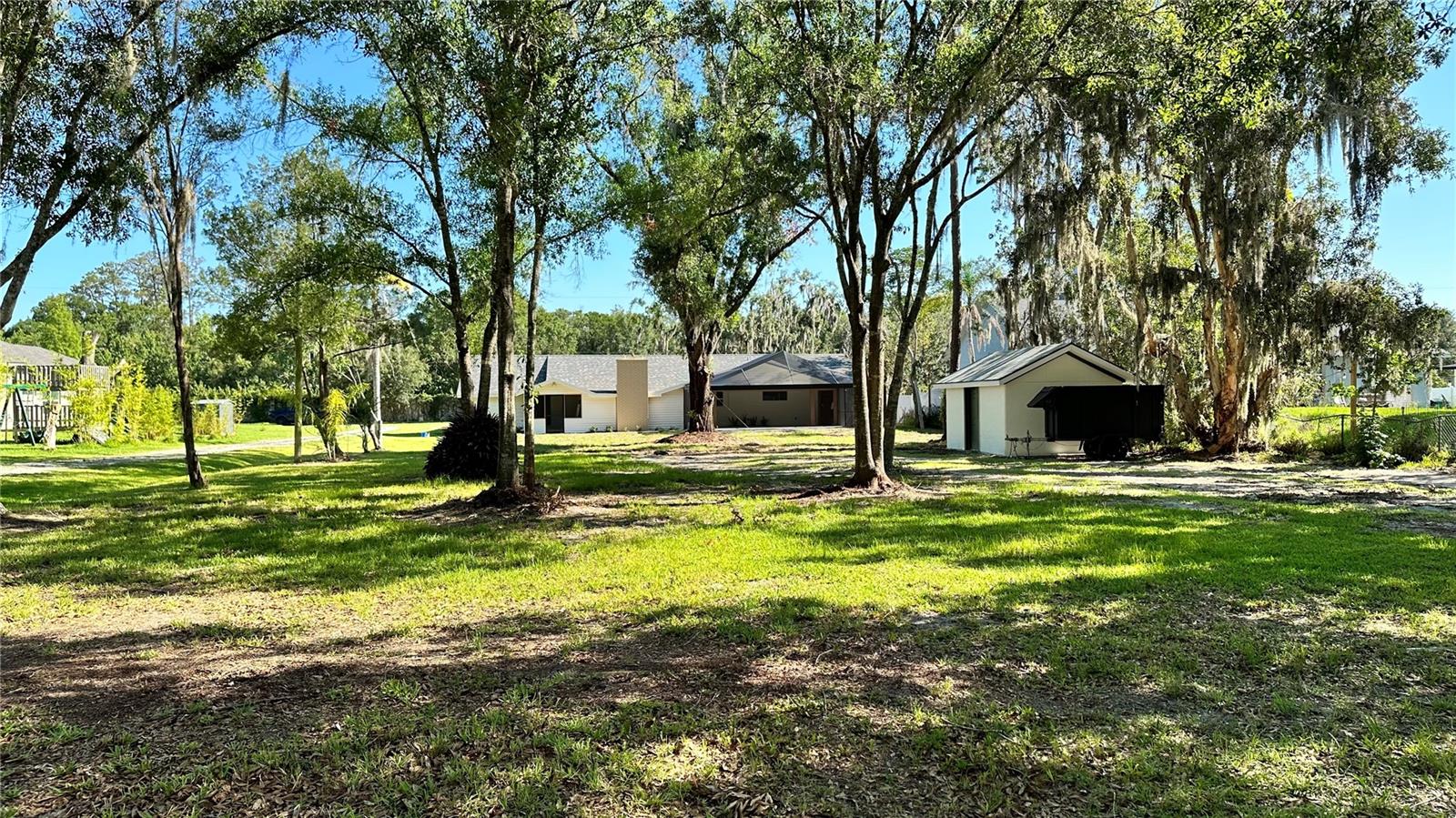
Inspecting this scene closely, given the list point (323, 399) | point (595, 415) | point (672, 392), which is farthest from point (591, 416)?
point (323, 399)

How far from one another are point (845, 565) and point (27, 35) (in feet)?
30.7

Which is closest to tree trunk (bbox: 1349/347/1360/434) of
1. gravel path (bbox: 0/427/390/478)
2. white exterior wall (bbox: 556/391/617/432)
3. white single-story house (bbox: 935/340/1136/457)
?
white single-story house (bbox: 935/340/1136/457)

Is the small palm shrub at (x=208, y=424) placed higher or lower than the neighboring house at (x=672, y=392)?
lower

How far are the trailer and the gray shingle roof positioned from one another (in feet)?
62.2

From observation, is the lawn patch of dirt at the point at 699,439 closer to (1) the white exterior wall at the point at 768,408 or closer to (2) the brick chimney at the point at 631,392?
(1) the white exterior wall at the point at 768,408

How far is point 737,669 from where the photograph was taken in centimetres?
398

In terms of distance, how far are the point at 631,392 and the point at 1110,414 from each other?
22521 mm

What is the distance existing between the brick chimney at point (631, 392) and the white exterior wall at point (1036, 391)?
20113mm

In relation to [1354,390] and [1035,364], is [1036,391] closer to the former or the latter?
[1035,364]

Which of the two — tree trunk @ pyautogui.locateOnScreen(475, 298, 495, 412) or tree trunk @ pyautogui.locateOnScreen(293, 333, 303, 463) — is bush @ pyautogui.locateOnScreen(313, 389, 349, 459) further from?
tree trunk @ pyautogui.locateOnScreen(475, 298, 495, 412)

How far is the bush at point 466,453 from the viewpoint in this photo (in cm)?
1323

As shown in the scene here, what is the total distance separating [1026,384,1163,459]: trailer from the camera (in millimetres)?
18250

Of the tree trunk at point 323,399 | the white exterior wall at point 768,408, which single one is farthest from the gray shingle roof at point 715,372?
the tree trunk at point 323,399

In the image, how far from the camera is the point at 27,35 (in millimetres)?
7758
